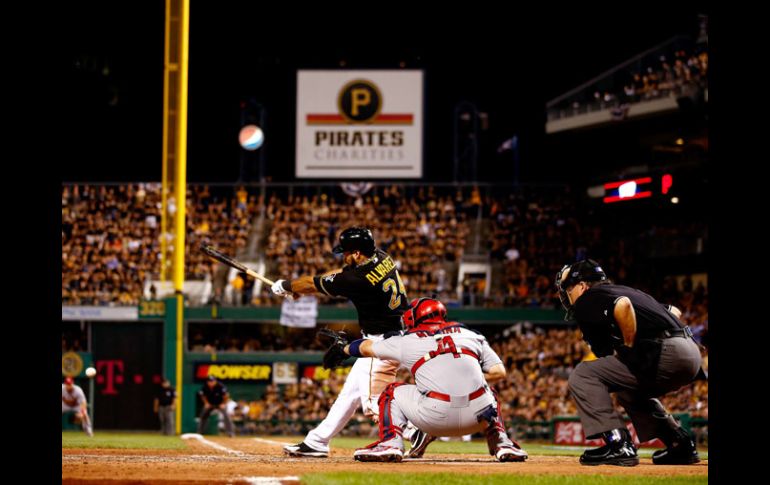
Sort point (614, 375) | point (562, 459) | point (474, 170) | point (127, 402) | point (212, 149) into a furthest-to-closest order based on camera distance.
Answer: point (212, 149)
point (474, 170)
point (127, 402)
point (562, 459)
point (614, 375)

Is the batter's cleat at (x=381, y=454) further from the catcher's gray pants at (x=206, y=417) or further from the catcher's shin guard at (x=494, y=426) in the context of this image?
the catcher's gray pants at (x=206, y=417)

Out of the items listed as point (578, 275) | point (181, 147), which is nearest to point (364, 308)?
point (578, 275)

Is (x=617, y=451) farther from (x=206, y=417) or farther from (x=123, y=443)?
(x=206, y=417)

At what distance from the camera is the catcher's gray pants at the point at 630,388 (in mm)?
9422

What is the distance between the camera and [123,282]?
110 ft

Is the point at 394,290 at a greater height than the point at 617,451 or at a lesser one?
greater

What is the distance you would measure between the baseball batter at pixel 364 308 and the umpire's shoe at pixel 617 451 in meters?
2.28

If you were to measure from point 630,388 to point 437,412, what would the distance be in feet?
5.94

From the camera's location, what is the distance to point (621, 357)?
955 centimetres

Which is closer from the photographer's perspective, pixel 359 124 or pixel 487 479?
pixel 487 479

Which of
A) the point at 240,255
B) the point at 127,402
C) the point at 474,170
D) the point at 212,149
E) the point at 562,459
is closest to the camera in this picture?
the point at 562,459

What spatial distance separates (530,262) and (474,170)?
5390 mm

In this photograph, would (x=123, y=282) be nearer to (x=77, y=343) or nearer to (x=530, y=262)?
(x=77, y=343)

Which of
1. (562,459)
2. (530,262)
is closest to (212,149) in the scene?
(530,262)
